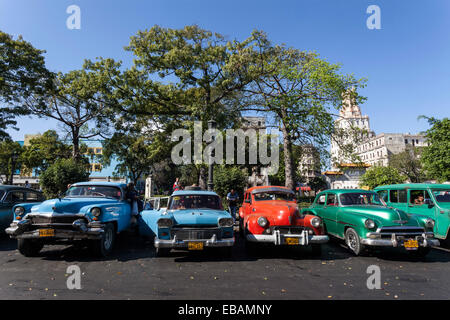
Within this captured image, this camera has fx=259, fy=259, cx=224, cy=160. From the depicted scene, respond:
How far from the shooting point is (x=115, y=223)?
279 inches

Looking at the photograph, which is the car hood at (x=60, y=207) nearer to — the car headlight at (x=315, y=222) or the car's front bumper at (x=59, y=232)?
the car's front bumper at (x=59, y=232)

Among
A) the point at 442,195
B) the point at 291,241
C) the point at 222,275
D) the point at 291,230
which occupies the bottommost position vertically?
the point at 222,275

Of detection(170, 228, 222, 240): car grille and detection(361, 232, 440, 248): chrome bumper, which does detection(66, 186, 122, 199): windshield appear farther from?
detection(361, 232, 440, 248): chrome bumper

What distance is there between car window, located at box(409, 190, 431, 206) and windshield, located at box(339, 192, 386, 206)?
1.50 m

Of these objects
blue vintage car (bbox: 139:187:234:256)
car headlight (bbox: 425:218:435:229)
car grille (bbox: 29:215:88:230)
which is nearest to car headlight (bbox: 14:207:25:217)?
car grille (bbox: 29:215:88:230)

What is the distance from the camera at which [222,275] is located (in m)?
5.19

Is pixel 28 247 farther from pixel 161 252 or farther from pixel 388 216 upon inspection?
pixel 388 216

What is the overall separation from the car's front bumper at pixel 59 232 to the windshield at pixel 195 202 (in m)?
1.94

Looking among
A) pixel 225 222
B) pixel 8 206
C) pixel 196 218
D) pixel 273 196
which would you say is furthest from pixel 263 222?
pixel 8 206

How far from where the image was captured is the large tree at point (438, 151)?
24.1 m

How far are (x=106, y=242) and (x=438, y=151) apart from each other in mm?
29548
